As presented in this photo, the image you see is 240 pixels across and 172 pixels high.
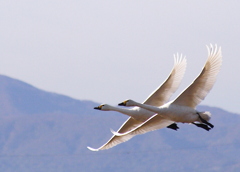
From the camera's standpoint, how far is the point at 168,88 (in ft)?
122

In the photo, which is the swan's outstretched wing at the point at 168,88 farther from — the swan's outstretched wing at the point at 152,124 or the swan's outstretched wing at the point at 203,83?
the swan's outstretched wing at the point at 203,83

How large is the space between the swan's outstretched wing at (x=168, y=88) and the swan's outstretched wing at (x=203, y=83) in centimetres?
450

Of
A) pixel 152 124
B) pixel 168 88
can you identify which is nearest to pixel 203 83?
pixel 152 124

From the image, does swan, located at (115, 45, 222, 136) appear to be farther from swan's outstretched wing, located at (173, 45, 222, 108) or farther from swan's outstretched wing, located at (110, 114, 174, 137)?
swan's outstretched wing, located at (110, 114, 174, 137)

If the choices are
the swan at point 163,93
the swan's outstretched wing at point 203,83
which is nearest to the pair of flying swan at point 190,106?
the swan's outstretched wing at point 203,83

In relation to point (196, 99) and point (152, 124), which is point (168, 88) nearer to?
point (152, 124)

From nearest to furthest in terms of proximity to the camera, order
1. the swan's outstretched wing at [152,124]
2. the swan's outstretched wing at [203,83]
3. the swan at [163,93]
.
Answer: the swan's outstretched wing at [203,83] → the swan's outstretched wing at [152,124] → the swan at [163,93]

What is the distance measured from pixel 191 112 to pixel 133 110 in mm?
4324

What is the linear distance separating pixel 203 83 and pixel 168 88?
5.31m

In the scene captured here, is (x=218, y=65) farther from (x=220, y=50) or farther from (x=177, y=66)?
(x=177, y=66)

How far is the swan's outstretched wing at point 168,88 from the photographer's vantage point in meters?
37.2

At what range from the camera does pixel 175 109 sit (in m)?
32.3

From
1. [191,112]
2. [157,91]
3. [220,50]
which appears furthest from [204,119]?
[157,91]

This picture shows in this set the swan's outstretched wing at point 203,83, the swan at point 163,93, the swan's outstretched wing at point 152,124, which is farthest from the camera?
the swan at point 163,93
